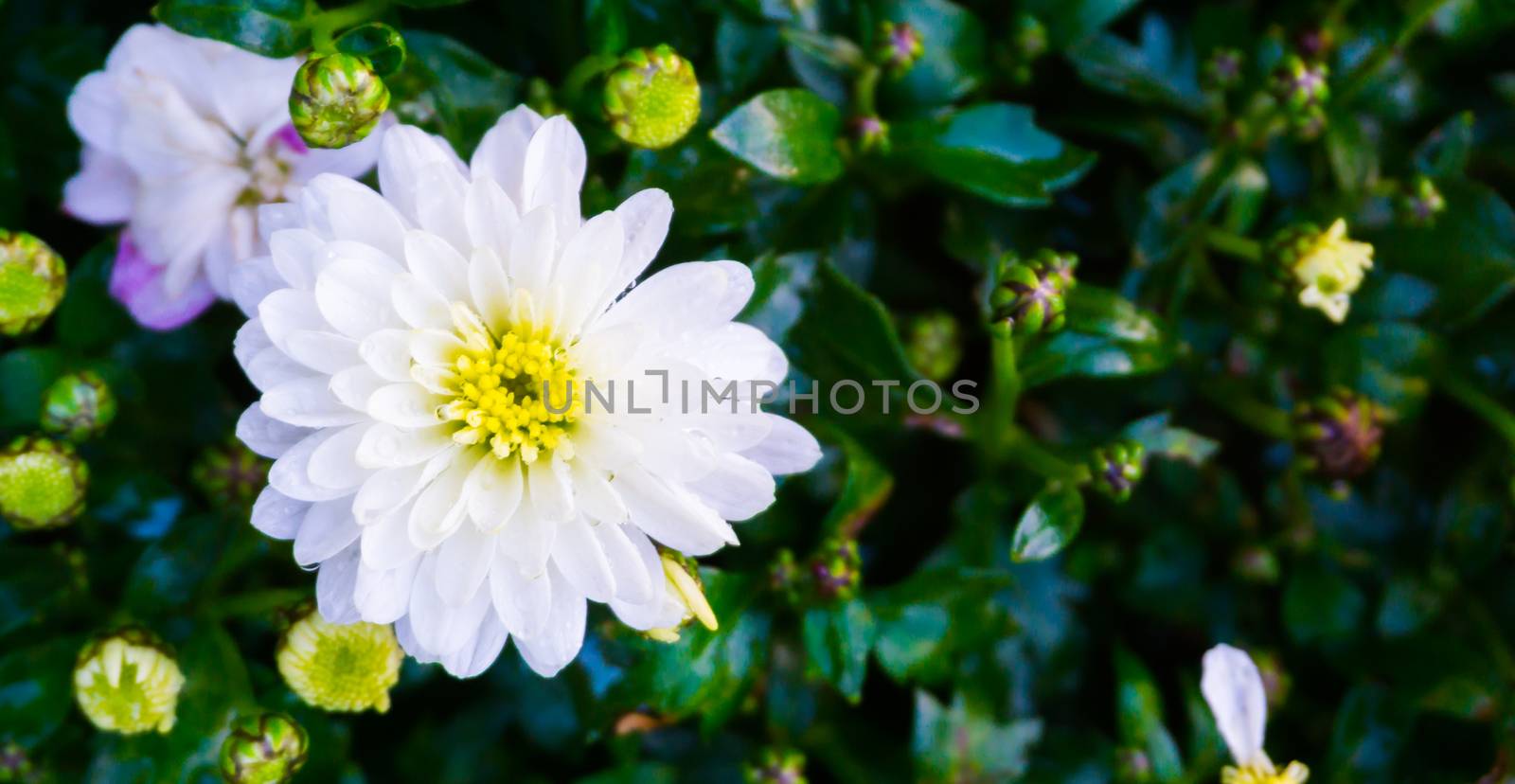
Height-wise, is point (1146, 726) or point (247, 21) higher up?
point (247, 21)

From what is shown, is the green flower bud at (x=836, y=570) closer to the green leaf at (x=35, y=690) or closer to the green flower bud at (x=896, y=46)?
the green flower bud at (x=896, y=46)

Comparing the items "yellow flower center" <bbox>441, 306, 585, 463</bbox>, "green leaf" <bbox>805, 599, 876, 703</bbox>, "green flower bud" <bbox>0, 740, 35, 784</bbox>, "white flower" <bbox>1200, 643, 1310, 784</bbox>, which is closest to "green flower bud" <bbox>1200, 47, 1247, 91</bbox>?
"white flower" <bbox>1200, 643, 1310, 784</bbox>

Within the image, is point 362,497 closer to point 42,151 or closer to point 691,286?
point 691,286

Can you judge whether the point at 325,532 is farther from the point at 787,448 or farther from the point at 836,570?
the point at 836,570

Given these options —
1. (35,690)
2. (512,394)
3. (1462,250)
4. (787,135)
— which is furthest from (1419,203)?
(35,690)

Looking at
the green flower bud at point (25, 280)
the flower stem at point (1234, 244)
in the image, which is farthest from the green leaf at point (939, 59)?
the green flower bud at point (25, 280)

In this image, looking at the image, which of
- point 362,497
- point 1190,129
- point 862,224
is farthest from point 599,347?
point 1190,129
